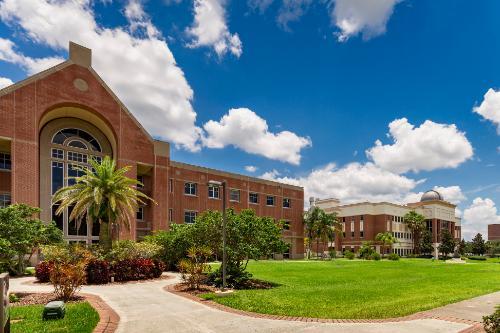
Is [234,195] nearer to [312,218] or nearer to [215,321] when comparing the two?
[312,218]

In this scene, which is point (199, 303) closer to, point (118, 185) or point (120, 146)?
point (118, 185)

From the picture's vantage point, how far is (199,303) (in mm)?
13484

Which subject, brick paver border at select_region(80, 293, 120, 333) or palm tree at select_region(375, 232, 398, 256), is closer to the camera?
brick paver border at select_region(80, 293, 120, 333)

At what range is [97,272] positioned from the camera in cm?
2062

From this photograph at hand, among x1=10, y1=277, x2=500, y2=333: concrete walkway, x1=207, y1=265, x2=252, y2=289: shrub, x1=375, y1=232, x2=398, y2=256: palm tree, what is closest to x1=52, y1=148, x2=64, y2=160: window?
x1=207, y1=265, x2=252, y2=289: shrub

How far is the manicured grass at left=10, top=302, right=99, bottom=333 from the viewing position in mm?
9320

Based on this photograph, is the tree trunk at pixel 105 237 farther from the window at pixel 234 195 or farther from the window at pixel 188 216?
the window at pixel 234 195

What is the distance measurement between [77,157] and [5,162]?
6.31m

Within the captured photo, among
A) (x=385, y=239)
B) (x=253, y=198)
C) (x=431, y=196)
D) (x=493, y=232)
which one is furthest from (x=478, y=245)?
(x=493, y=232)

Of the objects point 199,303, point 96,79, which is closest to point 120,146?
point 96,79

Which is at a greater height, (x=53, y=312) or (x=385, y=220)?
(x=53, y=312)

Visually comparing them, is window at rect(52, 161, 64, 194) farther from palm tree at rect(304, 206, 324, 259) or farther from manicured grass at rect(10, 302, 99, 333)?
palm tree at rect(304, 206, 324, 259)

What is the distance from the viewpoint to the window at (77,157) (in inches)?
1448

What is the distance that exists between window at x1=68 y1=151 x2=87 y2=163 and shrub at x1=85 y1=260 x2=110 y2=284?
1960cm
